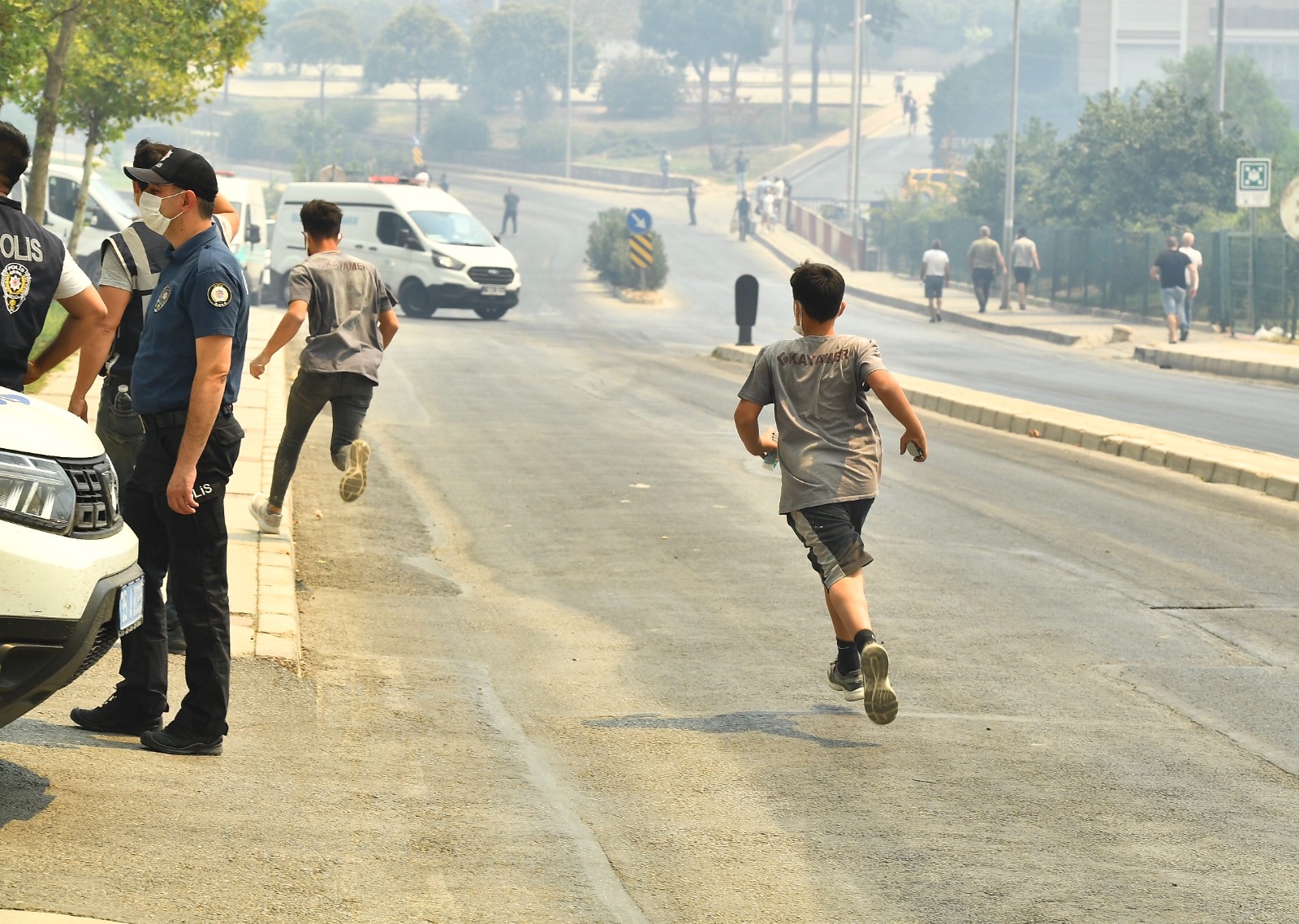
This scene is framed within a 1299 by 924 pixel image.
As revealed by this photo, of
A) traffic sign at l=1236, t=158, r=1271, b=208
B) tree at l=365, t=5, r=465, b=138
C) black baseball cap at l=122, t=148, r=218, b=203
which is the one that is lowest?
black baseball cap at l=122, t=148, r=218, b=203

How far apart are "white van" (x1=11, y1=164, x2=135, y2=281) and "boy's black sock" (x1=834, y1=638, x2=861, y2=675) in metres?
22.8

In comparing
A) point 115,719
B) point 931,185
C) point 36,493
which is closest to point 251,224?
point 115,719

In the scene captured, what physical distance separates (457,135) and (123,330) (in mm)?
98671

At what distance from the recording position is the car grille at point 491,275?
105ft

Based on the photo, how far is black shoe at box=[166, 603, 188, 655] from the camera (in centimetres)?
701

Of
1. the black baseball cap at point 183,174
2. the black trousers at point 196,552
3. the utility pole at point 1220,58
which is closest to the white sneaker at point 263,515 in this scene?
the black trousers at point 196,552

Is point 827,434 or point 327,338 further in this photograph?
point 327,338

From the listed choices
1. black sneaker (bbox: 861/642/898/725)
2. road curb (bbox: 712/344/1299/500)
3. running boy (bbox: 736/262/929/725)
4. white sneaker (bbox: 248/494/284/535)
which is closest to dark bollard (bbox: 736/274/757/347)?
road curb (bbox: 712/344/1299/500)

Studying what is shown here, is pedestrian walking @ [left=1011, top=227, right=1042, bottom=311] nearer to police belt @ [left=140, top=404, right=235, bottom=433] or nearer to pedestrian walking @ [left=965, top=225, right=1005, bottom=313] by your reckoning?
pedestrian walking @ [left=965, top=225, right=1005, bottom=313]

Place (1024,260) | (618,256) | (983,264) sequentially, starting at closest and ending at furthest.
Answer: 1. (983,264)
2. (1024,260)
3. (618,256)

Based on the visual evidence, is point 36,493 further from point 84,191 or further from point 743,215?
point 743,215

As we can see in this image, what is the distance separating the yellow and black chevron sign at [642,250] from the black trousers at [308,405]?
1239 inches

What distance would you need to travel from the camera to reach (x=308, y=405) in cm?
949

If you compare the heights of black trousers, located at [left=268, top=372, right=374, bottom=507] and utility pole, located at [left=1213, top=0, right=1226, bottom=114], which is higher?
utility pole, located at [left=1213, top=0, right=1226, bottom=114]
